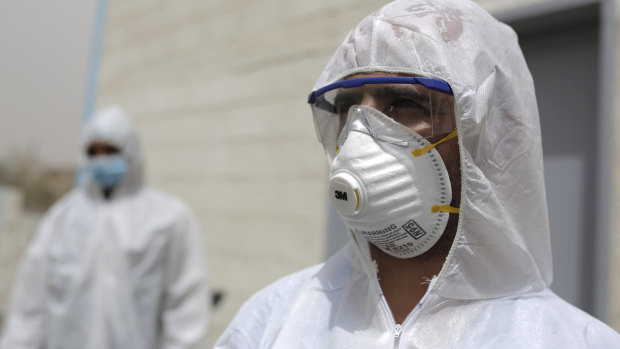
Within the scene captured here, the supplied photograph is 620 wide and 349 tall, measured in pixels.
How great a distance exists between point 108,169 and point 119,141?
0.65 feet

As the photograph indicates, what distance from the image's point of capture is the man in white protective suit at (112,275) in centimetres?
267

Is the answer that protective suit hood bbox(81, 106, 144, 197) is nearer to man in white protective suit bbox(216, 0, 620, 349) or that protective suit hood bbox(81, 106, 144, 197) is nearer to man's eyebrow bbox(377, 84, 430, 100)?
man in white protective suit bbox(216, 0, 620, 349)

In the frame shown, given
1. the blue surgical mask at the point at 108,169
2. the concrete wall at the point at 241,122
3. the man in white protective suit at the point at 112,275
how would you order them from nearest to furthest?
the man in white protective suit at the point at 112,275, the blue surgical mask at the point at 108,169, the concrete wall at the point at 241,122

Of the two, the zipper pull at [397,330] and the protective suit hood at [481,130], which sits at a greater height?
the protective suit hood at [481,130]

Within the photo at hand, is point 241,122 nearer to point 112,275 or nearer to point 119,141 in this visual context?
point 119,141

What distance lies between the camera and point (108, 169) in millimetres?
2928

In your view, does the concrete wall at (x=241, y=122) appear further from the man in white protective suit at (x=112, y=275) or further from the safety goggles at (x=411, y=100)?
the safety goggles at (x=411, y=100)

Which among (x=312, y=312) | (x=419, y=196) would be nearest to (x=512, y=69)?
(x=419, y=196)

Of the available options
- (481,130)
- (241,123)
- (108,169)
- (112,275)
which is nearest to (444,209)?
(481,130)

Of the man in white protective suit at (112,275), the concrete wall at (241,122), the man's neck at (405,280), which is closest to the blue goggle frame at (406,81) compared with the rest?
the man's neck at (405,280)

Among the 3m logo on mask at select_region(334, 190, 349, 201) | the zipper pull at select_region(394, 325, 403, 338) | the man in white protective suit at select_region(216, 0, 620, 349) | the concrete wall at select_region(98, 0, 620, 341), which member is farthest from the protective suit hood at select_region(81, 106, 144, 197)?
the zipper pull at select_region(394, 325, 403, 338)

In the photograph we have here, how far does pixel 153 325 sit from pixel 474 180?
2262 millimetres

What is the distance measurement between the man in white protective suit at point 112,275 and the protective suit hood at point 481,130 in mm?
2012

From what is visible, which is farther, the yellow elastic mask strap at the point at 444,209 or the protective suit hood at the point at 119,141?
the protective suit hood at the point at 119,141
